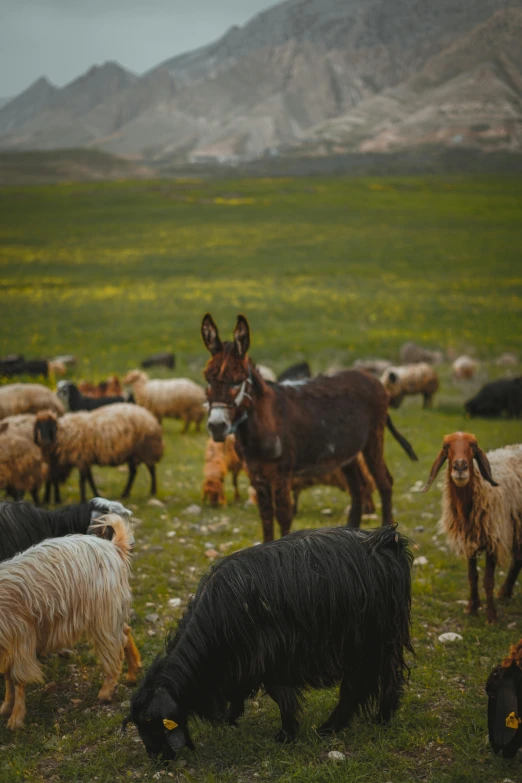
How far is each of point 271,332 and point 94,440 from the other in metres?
17.7

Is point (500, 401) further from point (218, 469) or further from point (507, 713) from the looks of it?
point (507, 713)

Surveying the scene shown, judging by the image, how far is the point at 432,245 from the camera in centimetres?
4022

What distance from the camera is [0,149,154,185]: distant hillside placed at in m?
35.6

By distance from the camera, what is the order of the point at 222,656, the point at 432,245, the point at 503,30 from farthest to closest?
the point at 503,30, the point at 432,245, the point at 222,656

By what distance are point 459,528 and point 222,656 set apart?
3.06 meters

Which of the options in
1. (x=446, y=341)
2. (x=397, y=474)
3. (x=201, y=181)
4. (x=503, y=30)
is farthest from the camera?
(x=201, y=181)

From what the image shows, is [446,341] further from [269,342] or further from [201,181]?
[201,181]

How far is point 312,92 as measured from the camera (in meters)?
158

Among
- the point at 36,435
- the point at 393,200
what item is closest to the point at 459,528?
the point at 36,435

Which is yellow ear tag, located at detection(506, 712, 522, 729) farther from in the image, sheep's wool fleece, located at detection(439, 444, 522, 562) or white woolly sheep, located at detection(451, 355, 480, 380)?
white woolly sheep, located at detection(451, 355, 480, 380)

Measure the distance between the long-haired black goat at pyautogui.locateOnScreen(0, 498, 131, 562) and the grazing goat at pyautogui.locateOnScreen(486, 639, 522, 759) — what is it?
343 cm

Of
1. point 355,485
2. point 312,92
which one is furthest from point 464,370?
point 312,92

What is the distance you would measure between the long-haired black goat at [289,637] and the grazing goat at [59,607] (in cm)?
83

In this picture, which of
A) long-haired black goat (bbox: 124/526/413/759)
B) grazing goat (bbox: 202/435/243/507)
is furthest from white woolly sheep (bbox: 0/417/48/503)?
long-haired black goat (bbox: 124/526/413/759)
